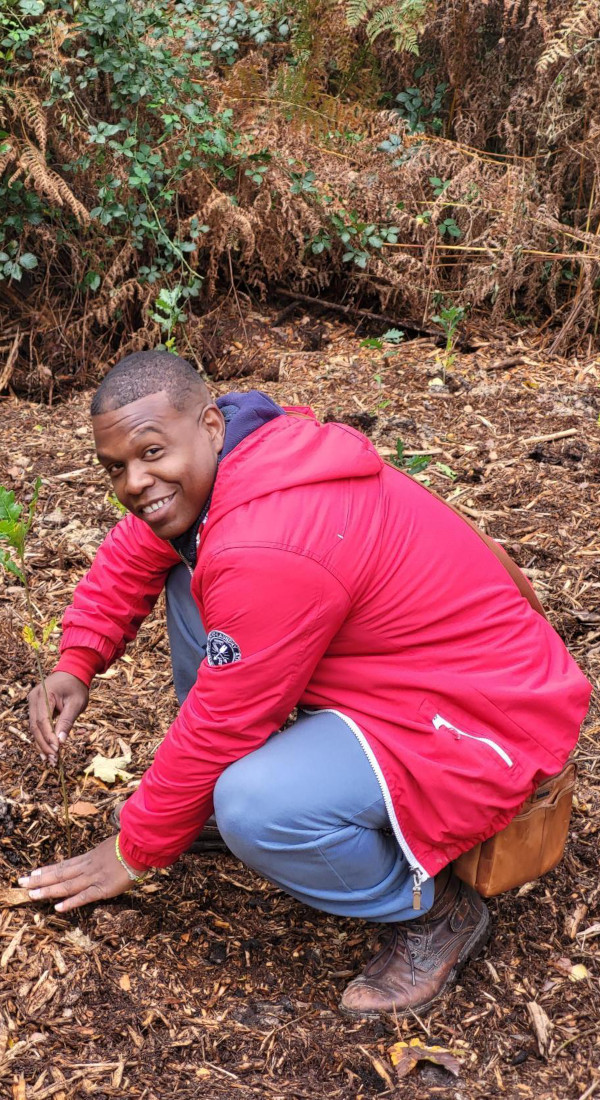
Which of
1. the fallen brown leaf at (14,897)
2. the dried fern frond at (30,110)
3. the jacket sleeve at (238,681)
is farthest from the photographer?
the dried fern frond at (30,110)

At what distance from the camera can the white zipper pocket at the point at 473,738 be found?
82.3 inches

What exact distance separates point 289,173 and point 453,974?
4.14 metres

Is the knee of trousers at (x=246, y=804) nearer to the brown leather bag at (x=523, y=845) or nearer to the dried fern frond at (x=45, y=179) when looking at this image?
the brown leather bag at (x=523, y=845)

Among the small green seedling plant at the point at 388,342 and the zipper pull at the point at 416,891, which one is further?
the small green seedling plant at the point at 388,342

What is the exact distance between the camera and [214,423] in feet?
7.20

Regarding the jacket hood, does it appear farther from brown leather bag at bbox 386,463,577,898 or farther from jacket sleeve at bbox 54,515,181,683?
brown leather bag at bbox 386,463,577,898

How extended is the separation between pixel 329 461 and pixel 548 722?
759 millimetres

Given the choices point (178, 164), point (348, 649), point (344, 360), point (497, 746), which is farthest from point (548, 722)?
point (178, 164)

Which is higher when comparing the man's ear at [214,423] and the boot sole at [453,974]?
the man's ear at [214,423]

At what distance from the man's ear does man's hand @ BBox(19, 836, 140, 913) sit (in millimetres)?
985

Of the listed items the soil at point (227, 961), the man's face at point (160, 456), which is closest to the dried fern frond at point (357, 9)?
the soil at point (227, 961)

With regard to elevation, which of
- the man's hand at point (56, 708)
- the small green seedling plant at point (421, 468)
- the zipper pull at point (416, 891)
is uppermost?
the small green seedling plant at point (421, 468)

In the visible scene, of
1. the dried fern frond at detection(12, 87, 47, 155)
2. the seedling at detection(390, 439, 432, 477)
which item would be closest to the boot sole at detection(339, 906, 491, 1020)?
the seedling at detection(390, 439, 432, 477)

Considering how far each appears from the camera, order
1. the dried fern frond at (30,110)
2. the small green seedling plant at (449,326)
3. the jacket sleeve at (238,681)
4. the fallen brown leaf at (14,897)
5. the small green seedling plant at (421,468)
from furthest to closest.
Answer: the small green seedling plant at (449,326), the dried fern frond at (30,110), the small green seedling plant at (421,468), the fallen brown leaf at (14,897), the jacket sleeve at (238,681)
